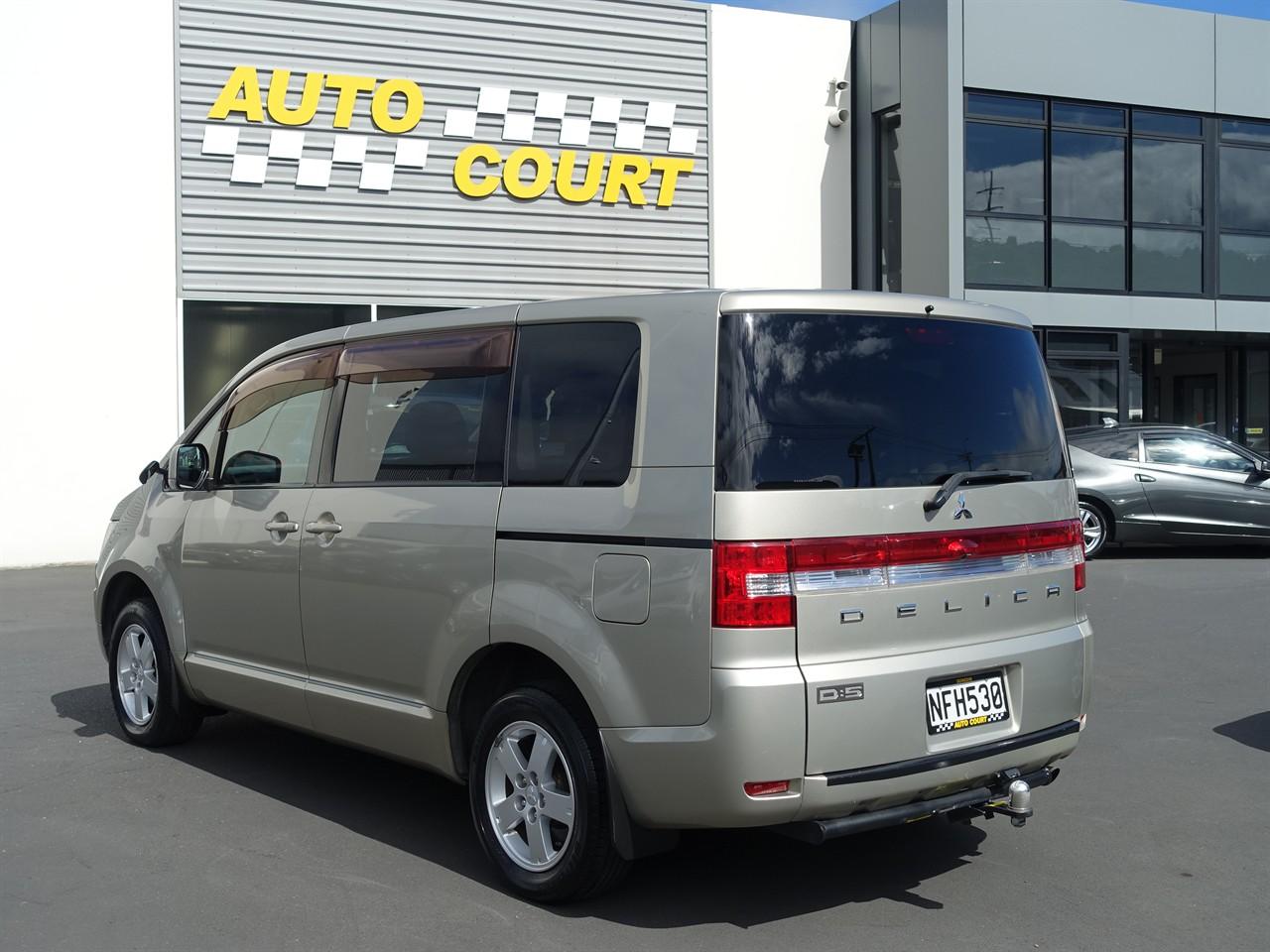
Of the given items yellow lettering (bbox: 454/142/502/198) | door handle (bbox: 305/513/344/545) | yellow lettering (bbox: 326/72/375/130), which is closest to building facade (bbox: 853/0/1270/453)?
yellow lettering (bbox: 454/142/502/198)

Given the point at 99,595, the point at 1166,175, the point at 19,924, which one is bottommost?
the point at 19,924

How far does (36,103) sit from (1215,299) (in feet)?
51.4

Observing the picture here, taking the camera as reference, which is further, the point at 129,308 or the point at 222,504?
the point at 129,308

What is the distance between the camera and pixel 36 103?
48.7 ft

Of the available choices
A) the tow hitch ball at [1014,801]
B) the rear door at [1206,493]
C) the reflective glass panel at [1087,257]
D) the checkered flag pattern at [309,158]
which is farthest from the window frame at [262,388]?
the reflective glass panel at [1087,257]

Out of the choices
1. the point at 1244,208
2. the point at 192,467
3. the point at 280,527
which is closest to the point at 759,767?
the point at 280,527

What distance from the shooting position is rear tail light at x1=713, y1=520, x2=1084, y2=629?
387 cm

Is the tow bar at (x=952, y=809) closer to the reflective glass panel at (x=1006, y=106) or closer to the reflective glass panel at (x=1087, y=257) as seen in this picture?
the reflective glass panel at (x=1006, y=106)

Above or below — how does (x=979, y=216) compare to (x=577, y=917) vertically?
above

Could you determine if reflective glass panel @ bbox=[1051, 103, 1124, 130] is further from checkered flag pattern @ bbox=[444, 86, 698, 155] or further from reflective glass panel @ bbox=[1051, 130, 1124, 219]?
checkered flag pattern @ bbox=[444, 86, 698, 155]

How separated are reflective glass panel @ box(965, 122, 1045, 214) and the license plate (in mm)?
13987

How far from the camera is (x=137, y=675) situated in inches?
262

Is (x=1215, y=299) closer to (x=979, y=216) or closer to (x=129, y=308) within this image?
(x=979, y=216)

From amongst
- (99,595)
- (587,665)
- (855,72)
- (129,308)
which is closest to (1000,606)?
(587,665)
